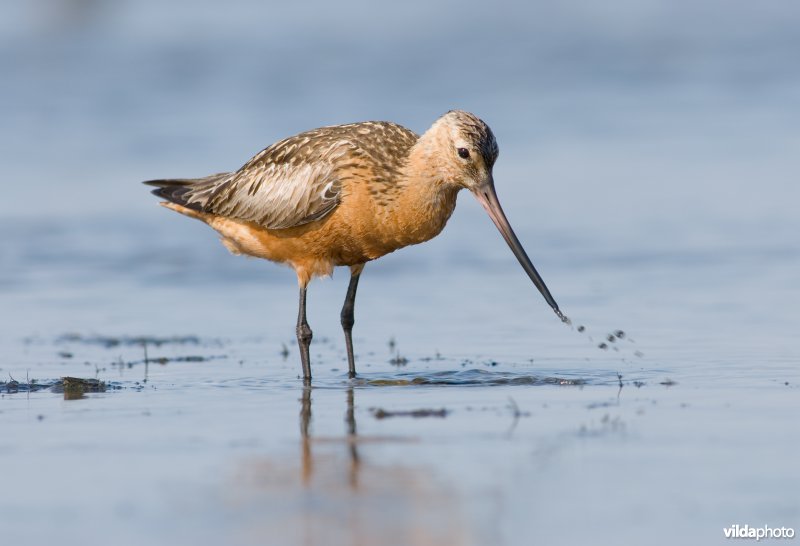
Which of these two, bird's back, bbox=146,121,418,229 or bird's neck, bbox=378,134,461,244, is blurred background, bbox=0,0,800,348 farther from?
bird's neck, bbox=378,134,461,244

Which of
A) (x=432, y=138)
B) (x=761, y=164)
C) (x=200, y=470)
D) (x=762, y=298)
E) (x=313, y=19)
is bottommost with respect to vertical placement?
(x=200, y=470)

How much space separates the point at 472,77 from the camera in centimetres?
2236

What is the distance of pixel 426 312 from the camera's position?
10.9 m

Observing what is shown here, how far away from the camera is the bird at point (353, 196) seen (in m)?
8.53

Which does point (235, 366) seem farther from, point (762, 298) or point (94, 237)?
point (94, 237)

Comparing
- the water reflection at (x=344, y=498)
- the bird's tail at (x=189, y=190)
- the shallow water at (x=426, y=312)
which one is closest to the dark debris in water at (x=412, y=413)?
the shallow water at (x=426, y=312)

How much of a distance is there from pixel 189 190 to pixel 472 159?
8.77 ft

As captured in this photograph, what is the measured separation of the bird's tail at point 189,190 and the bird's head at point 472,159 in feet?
6.99

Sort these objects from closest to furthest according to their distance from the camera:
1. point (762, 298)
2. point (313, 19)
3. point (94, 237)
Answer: point (762, 298) < point (94, 237) < point (313, 19)

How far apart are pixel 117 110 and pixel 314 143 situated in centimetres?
1166

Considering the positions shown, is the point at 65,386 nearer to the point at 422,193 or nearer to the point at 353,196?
the point at 353,196

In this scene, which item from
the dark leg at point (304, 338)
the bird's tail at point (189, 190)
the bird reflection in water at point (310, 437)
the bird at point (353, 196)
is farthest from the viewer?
the bird's tail at point (189, 190)

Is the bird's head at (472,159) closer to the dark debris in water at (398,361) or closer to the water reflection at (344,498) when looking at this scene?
the dark debris in water at (398,361)

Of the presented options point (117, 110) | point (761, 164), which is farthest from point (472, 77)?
point (761, 164)
